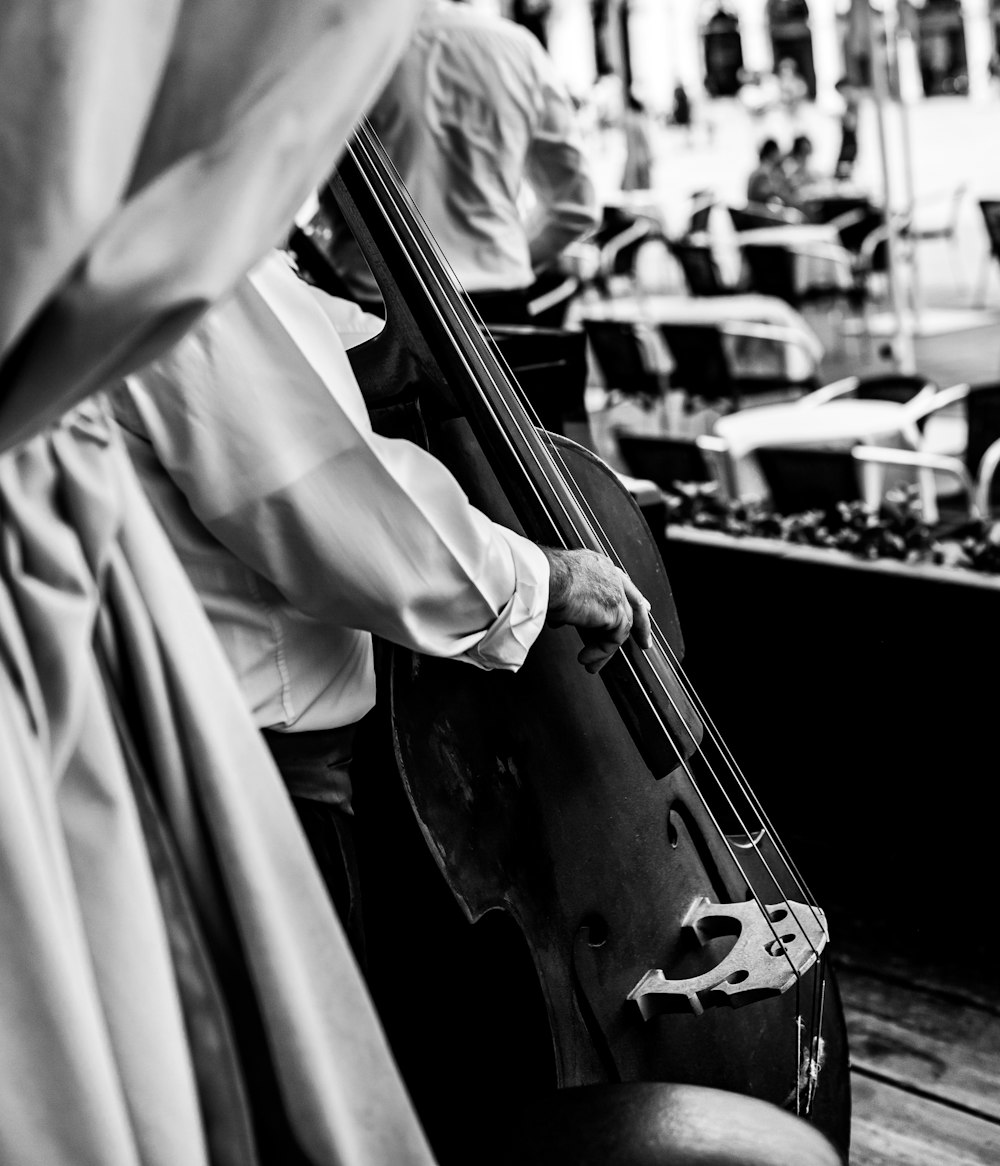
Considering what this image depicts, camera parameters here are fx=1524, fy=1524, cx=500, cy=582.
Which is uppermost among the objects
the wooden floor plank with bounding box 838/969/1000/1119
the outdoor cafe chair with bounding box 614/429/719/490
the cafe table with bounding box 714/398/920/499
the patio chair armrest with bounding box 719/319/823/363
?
the outdoor cafe chair with bounding box 614/429/719/490

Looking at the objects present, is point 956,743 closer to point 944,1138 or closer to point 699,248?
point 944,1138

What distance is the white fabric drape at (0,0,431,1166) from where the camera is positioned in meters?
0.69

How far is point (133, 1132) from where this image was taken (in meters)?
0.79

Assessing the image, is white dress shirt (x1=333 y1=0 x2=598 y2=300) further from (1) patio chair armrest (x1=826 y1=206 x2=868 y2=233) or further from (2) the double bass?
(1) patio chair armrest (x1=826 y1=206 x2=868 y2=233)

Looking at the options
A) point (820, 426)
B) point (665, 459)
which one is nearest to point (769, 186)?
point (820, 426)

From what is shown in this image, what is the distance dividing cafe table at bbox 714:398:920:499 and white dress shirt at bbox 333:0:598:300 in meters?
1.25

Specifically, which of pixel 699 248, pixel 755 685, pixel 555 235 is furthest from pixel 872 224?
pixel 755 685

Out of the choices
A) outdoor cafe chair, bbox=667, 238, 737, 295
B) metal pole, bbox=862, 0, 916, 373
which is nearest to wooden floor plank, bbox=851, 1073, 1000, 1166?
metal pole, bbox=862, 0, 916, 373

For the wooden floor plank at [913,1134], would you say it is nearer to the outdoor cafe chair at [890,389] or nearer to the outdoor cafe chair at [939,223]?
the outdoor cafe chair at [890,389]

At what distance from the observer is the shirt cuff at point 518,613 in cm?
122

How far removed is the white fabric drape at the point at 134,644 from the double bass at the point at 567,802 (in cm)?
53

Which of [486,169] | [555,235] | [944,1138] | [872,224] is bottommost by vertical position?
[872,224]

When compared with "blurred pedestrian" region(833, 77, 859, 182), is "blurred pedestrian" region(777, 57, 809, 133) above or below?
above

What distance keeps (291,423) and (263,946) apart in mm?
416
